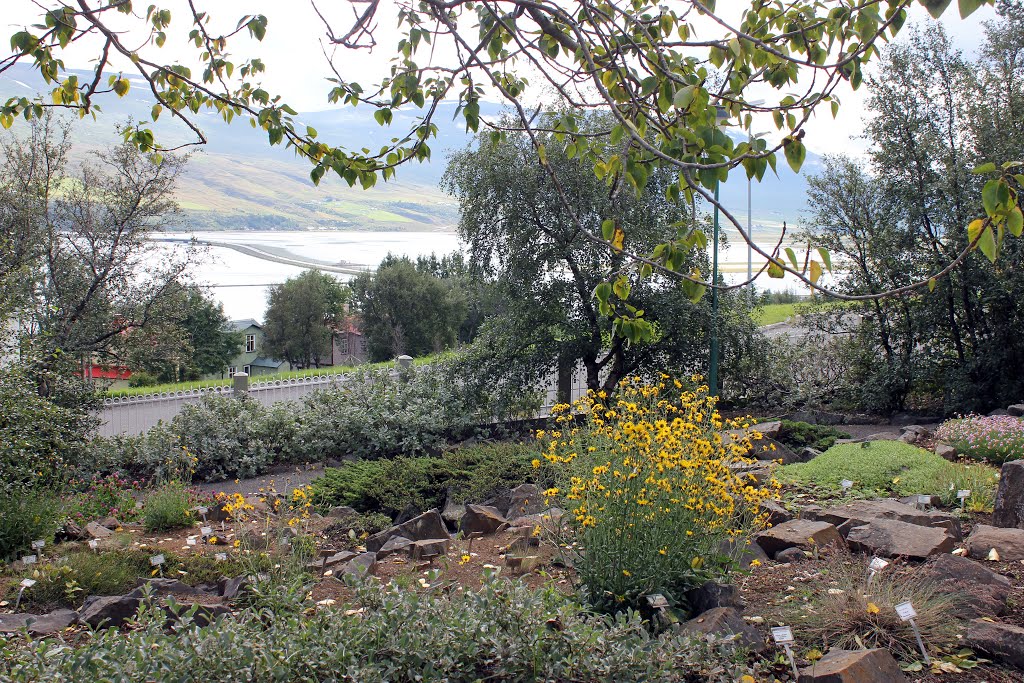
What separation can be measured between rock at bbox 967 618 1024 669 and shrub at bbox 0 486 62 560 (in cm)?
658

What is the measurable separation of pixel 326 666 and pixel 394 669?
0.80ft

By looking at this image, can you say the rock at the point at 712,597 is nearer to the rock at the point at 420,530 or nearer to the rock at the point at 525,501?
the rock at the point at 420,530

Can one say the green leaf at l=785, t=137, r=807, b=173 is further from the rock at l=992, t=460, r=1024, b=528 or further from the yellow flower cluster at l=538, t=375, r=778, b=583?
the rock at l=992, t=460, r=1024, b=528

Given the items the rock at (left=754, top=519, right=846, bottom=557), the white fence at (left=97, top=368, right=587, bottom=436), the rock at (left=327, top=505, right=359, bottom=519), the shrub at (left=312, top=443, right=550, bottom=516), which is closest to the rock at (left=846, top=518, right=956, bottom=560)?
the rock at (left=754, top=519, right=846, bottom=557)

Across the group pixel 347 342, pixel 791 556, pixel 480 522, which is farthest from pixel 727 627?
pixel 347 342

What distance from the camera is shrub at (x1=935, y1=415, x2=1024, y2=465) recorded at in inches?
323

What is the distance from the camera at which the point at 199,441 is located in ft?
40.9

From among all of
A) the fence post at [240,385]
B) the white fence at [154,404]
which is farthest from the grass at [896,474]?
the white fence at [154,404]

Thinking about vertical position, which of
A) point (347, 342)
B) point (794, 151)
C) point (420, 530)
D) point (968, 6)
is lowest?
point (420, 530)

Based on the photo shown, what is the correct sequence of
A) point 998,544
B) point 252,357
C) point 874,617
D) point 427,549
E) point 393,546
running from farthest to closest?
point 252,357
point 393,546
point 427,549
point 998,544
point 874,617

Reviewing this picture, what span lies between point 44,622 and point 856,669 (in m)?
4.32

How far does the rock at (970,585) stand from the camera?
4.00 metres

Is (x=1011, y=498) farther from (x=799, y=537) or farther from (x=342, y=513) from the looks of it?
(x=342, y=513)

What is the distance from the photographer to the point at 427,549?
5.91 meters
